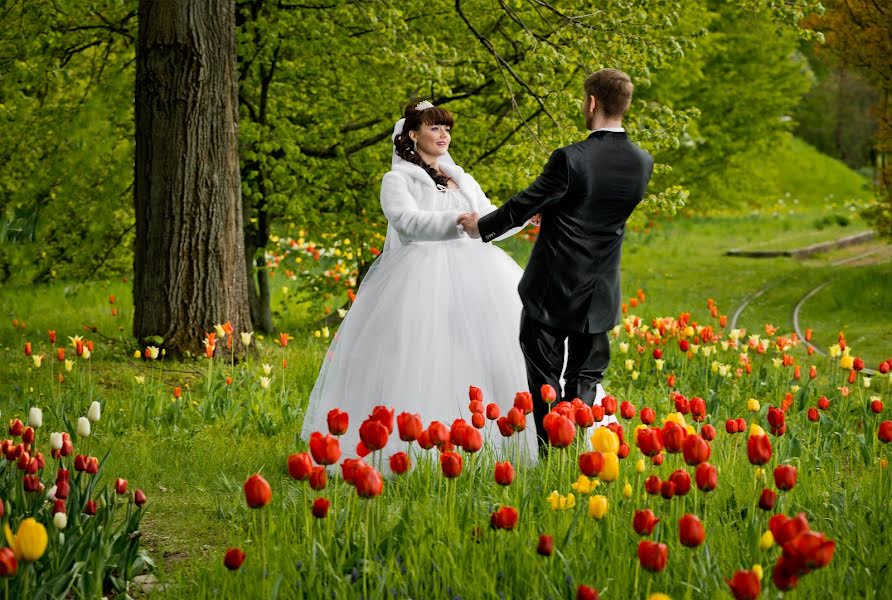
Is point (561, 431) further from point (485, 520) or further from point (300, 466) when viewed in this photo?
point (300, 466)

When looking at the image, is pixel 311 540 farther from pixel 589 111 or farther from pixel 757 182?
pixel 757 182

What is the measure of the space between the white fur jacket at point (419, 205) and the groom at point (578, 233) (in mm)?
138

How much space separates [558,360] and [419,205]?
1145 millimetres

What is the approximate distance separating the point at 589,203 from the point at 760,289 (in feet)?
34.4

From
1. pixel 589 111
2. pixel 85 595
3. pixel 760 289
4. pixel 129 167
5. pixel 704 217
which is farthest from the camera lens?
pixel 704 217

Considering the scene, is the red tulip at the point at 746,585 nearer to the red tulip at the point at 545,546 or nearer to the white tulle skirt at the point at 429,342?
the red tulip at the point at 545,546

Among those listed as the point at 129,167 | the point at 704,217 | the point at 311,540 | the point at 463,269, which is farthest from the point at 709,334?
the point at 704,217

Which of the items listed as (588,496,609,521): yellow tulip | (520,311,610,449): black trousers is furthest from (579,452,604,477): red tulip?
(520,311,610,449): black trousers

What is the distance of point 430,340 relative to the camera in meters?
5.09

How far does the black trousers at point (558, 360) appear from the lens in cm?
490

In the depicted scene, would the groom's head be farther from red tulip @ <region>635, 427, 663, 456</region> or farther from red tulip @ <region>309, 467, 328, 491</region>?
red tulip @ <region>309, 467, 328, 491</region>

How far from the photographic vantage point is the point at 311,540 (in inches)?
138

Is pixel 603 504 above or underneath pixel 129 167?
underneath

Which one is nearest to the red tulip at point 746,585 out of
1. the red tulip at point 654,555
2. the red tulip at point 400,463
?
the red tulip at point 654,555
